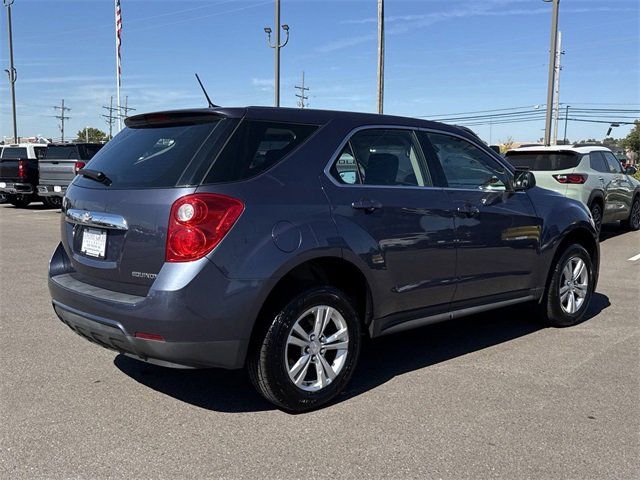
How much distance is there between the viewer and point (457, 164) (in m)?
4.66

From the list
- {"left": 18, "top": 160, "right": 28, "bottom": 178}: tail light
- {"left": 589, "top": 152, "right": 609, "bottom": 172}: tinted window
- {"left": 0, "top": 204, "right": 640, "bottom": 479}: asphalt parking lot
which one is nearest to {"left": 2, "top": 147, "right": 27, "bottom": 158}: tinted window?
{"left": 18, "top": 160, "right": 28, "bottom": 178}: tail light

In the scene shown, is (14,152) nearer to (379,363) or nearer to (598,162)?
(598,162)

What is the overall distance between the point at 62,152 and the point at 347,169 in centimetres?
1507

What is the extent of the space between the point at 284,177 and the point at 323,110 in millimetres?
678

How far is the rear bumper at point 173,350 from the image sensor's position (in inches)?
127

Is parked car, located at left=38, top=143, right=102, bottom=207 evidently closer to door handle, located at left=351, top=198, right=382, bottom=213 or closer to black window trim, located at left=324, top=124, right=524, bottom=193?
black window trim, located at left=324, top=124, right=524, bottom=193

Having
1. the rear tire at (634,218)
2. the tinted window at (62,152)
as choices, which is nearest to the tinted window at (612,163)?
A: the rear tire at (634,218)

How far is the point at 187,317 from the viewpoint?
3.18 metres

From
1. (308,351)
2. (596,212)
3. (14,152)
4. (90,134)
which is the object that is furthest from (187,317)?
(90,134)

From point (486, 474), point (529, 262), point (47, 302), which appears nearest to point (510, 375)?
point (529, 262)

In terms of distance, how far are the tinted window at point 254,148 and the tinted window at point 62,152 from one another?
47.2ft

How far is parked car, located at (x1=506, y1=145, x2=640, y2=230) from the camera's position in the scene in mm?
10602

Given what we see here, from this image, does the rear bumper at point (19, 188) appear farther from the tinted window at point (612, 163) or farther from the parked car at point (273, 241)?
the parked car at point (273, 241)

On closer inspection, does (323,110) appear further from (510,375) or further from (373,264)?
(510,375)
